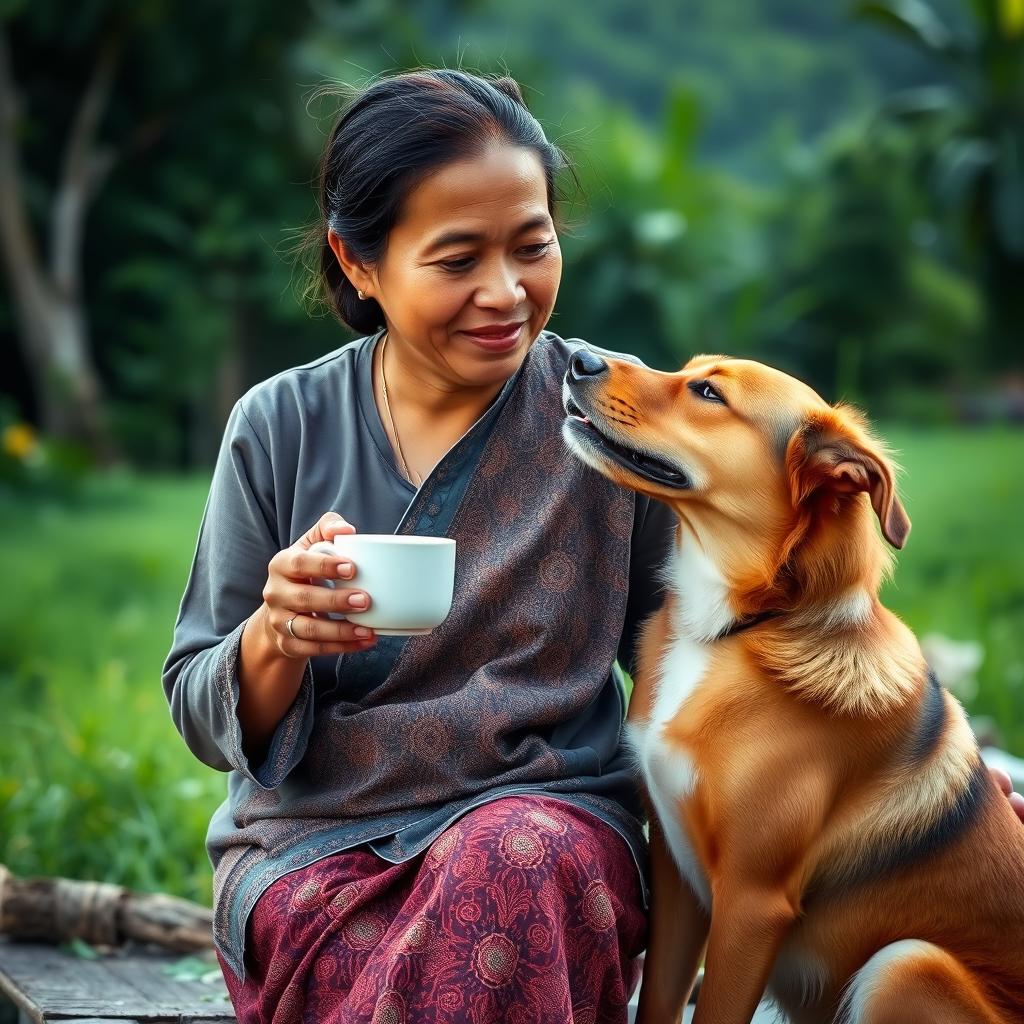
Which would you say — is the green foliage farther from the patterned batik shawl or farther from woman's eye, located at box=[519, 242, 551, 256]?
woman's eye, located at box=[519, 242, 551, 256]

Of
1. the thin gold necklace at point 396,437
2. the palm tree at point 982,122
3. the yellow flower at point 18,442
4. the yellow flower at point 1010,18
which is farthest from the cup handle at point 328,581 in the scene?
the yellow flower at point 1010,18

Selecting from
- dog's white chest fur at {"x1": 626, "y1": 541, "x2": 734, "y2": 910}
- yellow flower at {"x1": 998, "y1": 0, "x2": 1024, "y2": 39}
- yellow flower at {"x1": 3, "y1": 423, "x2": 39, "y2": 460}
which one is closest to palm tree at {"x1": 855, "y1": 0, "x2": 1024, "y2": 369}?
yellow flower at {"x1": 998, "y1": 0, "x2": 1024, "y2": 39}

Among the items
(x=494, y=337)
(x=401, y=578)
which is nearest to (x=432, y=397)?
(x=494, y=337)

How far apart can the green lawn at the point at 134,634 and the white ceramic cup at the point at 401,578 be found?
1877 mm

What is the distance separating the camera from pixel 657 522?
2482 mm

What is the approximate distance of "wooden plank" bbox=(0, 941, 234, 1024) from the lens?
2.45 meters

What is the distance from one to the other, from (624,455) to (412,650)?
0.46m

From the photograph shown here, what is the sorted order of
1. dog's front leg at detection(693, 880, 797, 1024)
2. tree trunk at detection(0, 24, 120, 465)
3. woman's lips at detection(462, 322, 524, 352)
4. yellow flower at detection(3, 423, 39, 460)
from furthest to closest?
tree trunk at detection(0, 24, 120, 465) → yellow flower at detection(3, 423, 39, 460) → woman's lips at detection(462, 322, 524, 352) → dog's front leg at detection(693, 880, 797, 1024)

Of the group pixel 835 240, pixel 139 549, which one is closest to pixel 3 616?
pixel 139 549

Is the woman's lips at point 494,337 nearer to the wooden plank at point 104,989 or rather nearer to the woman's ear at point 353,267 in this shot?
the woman's ear at point 353,267

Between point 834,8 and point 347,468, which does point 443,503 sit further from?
point 834,8

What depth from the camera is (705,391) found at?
2312mm

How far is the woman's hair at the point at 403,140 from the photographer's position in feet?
7.22

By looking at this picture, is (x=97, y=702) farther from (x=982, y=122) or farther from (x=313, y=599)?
(x=982, y=122)
